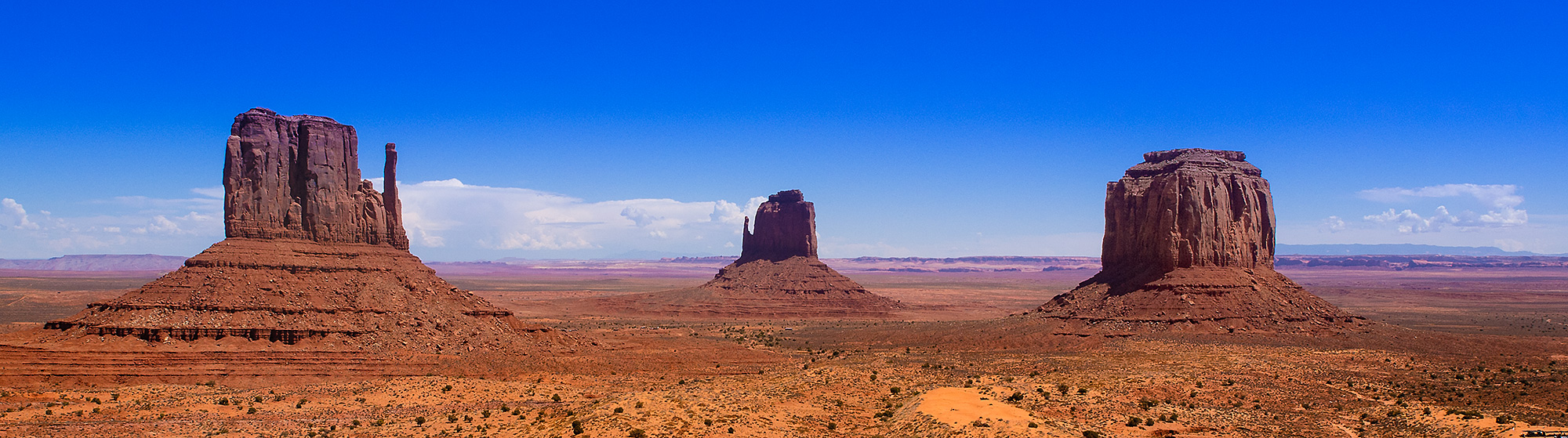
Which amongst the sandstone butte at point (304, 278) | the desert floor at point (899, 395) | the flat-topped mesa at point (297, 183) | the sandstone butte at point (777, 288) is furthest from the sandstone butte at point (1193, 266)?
the flat-topped mesa at point (297, 183)

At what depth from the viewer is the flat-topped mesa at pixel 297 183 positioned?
48250 mm

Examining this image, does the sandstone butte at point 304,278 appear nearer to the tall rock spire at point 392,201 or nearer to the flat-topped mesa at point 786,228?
the tall rock spire at point 392,201

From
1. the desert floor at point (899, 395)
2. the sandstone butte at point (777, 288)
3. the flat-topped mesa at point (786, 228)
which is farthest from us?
the flat-topped mesa at point (786, 228)

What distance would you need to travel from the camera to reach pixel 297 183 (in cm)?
4966

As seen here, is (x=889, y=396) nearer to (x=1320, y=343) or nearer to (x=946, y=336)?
(x=946, y=336)

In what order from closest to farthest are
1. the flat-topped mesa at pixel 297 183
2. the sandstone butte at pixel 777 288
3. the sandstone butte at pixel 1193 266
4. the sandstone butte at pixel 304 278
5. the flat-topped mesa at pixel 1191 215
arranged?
the sandstone butte at pixel 304 278, the flat-topped mesa at pixel 297 183, the sandstone butte at pixel 1193 266, the flat-topped mesa at pixel 1191 215, the sandstone butte at pixel 777 288

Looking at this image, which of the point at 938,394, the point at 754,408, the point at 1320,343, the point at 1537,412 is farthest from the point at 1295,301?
the point at 754,408

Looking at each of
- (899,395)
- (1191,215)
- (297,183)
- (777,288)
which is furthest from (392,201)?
(777,288)

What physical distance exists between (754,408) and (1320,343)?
4226 cm

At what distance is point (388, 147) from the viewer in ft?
175

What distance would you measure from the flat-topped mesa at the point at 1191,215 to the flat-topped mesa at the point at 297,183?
171 ft

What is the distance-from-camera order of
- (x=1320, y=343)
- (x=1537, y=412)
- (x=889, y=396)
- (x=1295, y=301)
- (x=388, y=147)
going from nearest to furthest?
(x=1537, y=412) → (x=889, y=396) → (x=388, y=147) → (x=1320, y=343) → (x=1295, y=301)

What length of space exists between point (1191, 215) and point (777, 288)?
5327 cm

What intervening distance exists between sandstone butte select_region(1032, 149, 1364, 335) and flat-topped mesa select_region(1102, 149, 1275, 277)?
0.07m
